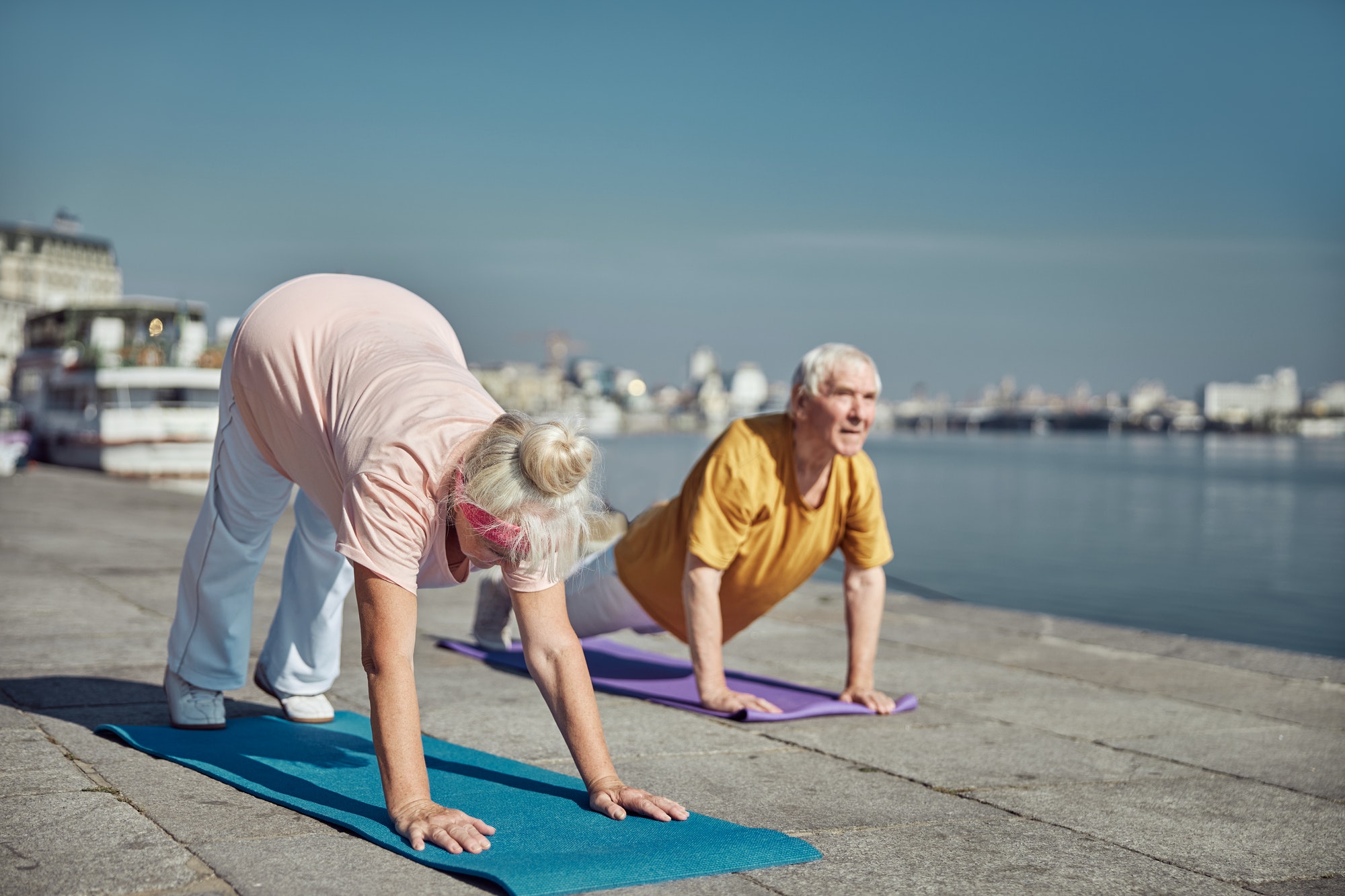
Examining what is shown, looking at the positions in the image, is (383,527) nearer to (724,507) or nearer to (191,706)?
(191,706)

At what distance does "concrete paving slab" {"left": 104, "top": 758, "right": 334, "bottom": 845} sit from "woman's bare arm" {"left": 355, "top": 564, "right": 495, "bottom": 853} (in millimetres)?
260

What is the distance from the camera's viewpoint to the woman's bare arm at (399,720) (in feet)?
9.23

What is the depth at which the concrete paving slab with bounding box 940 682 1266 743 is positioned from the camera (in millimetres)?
4641

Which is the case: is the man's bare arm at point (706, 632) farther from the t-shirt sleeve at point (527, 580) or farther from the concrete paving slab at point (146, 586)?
the concrete paving slab at point (146, 586)

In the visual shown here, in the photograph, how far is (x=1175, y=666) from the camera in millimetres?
6191

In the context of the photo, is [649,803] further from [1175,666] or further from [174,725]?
[1175,666]

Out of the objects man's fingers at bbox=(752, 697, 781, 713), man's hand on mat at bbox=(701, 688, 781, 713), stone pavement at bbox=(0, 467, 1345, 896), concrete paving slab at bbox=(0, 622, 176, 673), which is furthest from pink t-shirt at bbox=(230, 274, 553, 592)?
concrete paving slab at bbox=(0, 622, 176, 673)

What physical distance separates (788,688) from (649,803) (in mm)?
2059

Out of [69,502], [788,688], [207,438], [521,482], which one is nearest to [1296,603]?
[788,688]

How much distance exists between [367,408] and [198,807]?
112 centimetres

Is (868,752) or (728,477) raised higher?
(728,477)

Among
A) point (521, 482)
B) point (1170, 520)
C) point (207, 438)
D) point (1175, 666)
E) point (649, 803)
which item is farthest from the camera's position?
point (1170, 520)

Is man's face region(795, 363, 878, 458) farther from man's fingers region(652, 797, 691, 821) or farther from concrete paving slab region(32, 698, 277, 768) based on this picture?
concrete paving slab region(32, 698, 277, 768)

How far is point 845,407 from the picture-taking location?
14.7 ft
